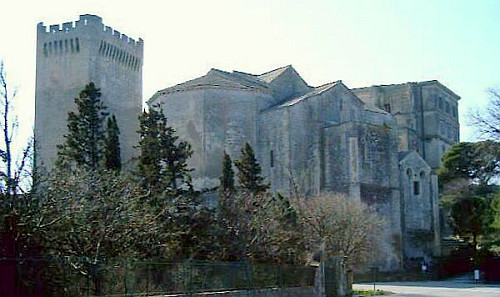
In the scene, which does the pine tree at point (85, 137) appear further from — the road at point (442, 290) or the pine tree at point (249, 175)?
the road at point (442, 290)

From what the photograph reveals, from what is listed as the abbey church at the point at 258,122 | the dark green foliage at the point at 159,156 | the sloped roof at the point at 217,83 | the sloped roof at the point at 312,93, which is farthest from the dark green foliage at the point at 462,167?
the dark green foliage at the point at 159,156

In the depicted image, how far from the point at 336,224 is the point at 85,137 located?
15.3 meters

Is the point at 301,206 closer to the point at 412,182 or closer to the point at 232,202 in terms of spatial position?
the point at 232,202

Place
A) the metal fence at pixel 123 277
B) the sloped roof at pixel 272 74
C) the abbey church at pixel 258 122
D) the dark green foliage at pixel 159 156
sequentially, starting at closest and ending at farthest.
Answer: the metal fence at pixel 123 277 → the dark green foliage at pixel 159 156 → the abbey church at pixel 258 122 → the sloped roof at pixel 272 74

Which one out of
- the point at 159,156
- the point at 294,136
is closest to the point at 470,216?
the point at 294,136

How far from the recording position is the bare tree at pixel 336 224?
4269 cm

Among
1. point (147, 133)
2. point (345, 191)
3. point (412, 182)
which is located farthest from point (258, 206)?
point (412, 182)

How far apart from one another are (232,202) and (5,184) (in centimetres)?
1488

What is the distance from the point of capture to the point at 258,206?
112ft

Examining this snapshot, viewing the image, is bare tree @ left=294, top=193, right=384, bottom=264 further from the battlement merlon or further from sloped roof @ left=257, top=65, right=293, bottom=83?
the battlement merlon

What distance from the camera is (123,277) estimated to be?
20.1 m

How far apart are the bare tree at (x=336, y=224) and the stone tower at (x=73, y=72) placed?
14962 mm

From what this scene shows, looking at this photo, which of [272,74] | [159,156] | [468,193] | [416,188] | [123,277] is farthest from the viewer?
[468,193]

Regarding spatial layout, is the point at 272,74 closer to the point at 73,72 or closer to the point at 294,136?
the point at 294,136
